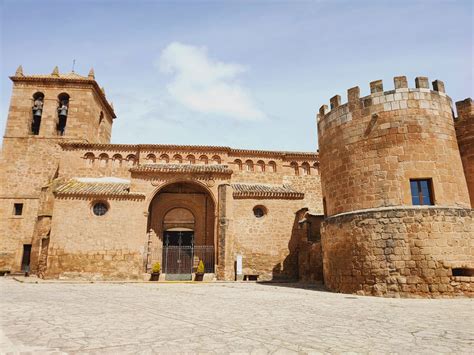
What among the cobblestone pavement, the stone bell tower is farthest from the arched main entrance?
the cobblestone pavement

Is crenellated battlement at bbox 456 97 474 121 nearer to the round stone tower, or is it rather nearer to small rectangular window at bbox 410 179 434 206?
the round stone tower

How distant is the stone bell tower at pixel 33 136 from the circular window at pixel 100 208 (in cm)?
569

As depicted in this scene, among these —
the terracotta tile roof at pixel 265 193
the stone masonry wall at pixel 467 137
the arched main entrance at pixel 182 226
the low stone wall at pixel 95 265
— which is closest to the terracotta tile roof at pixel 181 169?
the arched main entrance at pixel 182 226

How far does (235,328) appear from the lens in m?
4.95

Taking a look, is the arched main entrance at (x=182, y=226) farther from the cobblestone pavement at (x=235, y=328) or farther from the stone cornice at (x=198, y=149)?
the cobblestone pavement at (x=235, y=328)

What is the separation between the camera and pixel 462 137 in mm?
11328

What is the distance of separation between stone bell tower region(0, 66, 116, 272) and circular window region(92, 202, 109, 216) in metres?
5.69

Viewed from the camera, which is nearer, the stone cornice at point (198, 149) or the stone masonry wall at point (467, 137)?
the stone masonry wall at point (467, 137)

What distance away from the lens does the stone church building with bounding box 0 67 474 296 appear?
986cm

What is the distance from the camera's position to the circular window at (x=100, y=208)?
62.6ft

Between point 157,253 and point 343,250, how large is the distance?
Answer: 1342 centimetres

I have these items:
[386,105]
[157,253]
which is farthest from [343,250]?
[157,253]

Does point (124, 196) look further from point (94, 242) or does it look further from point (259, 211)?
point (259, 211)

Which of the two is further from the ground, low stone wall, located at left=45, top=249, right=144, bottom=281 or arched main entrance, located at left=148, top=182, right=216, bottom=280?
arched main entrance, located at left=148, top=182, right=216, bottom=280
